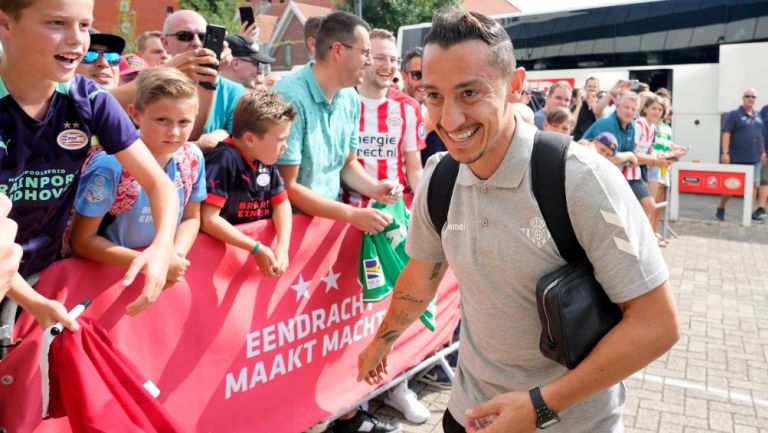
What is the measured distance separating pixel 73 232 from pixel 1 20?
0.87 meters

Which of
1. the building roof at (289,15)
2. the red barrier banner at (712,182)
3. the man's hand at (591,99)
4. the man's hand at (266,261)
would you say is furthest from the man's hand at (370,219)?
the building roof at (289,15)

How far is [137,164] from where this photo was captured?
2.31 m

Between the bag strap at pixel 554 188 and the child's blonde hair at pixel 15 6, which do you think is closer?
the bag strap at pixel 554 188

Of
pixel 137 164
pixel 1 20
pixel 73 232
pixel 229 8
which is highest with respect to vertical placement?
pixel 229 8

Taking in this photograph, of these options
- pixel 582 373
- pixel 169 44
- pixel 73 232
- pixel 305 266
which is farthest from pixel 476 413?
pixel 169 44

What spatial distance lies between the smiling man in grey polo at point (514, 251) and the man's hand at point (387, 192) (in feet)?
5.68

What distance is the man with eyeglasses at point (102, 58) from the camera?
366 cm

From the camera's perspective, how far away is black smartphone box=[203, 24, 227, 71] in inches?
117

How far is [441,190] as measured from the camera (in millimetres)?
2076

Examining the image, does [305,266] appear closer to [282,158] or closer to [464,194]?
[282,158]

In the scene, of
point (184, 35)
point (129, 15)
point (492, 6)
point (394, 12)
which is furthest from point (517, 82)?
point (492, 6)

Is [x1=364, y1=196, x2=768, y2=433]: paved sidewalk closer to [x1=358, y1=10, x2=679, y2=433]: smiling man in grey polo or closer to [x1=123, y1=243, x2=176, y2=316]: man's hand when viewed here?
[x1=358, y1=10, x2=679, y2=433]: smiling man in grey polo

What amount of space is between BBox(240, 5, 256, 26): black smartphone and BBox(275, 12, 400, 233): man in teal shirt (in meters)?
0.73

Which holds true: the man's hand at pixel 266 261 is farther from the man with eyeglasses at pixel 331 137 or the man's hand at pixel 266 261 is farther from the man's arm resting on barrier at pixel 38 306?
the man's arm resting on barrier at pixel 38 306
